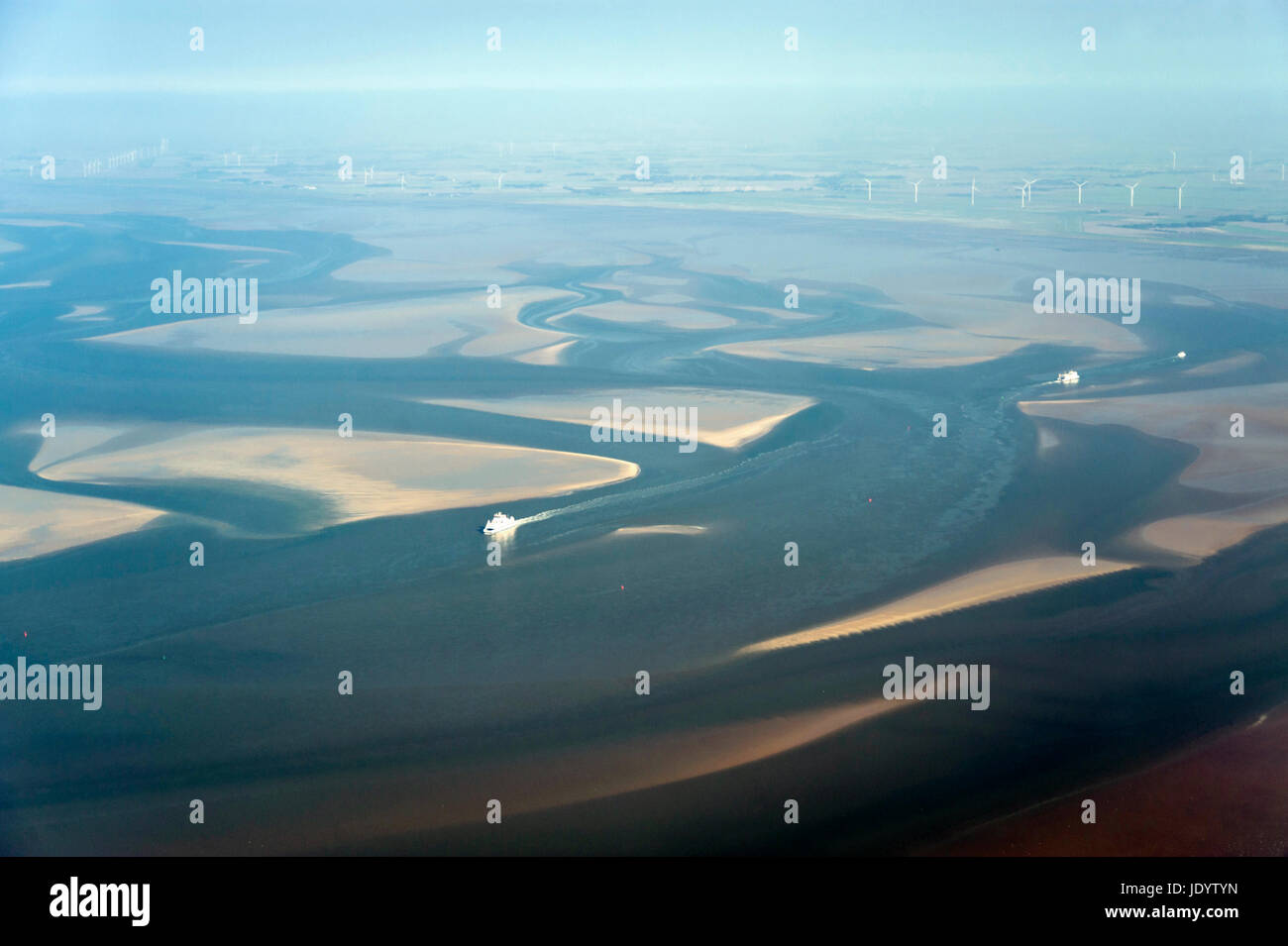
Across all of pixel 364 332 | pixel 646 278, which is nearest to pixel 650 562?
pixel 364 332

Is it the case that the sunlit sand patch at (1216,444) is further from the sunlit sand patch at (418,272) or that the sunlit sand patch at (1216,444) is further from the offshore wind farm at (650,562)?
the sunlit sand patch at (418,272)

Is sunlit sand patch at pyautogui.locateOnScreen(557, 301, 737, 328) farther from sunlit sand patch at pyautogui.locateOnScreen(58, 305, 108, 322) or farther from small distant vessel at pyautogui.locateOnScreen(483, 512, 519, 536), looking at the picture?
small distant vessel at pyautogui.locateOnScreen(483, 512, 519, 536)

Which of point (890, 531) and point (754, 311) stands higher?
point (754, 311)

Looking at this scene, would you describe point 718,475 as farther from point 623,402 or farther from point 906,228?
point 906,228

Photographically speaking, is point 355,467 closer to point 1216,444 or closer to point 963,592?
point 963,592

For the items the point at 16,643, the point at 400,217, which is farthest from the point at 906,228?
the point at 16,643
